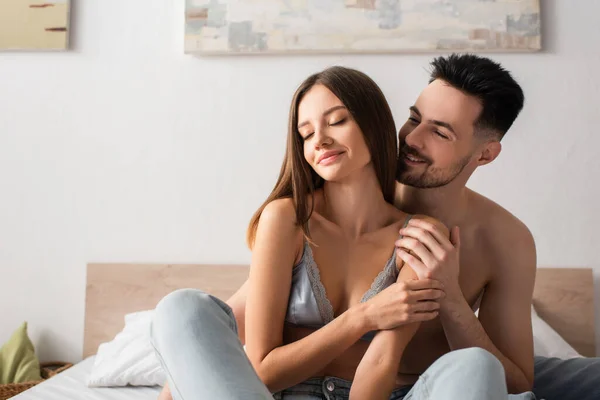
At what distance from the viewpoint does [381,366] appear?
1.05 metres

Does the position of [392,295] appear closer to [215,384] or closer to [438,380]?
[438,380]

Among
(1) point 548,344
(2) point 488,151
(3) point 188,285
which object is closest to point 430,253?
(2) point 488,151

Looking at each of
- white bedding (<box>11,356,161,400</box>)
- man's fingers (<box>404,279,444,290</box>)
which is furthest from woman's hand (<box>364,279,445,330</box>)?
white bedding (<box>11,356,161,400</box>)

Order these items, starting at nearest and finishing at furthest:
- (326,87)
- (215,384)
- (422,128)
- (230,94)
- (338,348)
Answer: (215,384) → (338,348) → (326,87) → (422,128) → (230,94)

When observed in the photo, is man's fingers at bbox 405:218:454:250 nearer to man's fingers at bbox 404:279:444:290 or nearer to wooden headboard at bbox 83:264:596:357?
man's fingers at bbox 404:279:444:290

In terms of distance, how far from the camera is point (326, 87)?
1.20 m

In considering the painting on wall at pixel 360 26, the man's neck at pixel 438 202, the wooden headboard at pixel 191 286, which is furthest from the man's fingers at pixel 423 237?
the painting on wall at pixel 360 26

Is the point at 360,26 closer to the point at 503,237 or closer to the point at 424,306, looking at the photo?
the point at 503,237

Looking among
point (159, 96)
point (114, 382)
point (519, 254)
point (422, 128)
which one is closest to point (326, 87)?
point (422, 128)

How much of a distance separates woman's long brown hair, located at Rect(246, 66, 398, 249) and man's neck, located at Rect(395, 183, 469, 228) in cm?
15

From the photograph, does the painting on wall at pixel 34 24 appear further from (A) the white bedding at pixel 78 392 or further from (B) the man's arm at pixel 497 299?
(B) the man's arm at pixel 497 299

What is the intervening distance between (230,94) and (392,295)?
5.00ft

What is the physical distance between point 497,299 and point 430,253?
0.32 meters

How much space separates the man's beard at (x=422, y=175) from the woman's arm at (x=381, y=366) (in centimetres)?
30
